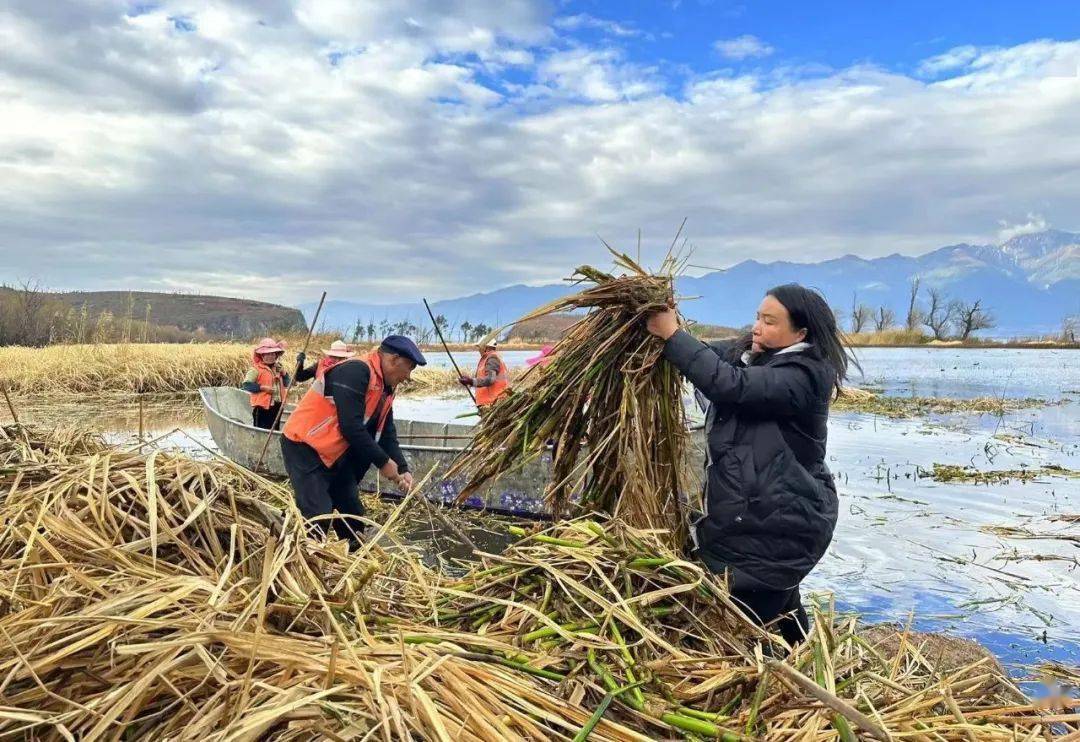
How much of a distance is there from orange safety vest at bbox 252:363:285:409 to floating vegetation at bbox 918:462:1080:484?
9.58m

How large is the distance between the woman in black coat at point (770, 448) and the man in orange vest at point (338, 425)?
2814 millimetres

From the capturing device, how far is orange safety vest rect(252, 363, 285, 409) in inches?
413

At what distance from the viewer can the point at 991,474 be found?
31.9 ft

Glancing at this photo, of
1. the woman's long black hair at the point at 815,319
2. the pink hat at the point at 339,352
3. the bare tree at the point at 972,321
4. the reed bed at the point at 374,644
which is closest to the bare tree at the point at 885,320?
the bare tree at the point at 972,321

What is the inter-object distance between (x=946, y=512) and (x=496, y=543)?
5.24 metres

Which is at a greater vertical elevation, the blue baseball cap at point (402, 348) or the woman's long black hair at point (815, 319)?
the woman's long black hair at point (815, 319)

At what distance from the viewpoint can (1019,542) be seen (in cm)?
680

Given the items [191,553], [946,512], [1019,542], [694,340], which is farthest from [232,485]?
[946,512]

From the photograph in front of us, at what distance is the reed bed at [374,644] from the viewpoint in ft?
4.11

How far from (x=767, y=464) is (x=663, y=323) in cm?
73

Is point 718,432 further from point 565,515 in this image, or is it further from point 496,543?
point 496,543

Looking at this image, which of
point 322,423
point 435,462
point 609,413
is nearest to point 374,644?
point 609,413

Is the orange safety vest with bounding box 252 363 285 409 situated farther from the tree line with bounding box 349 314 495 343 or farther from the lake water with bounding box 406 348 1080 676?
the lake water with bounding box 406 348 1080 676

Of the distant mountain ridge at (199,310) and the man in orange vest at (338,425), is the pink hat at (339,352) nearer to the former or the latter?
the man in orange vest at (338,425)
